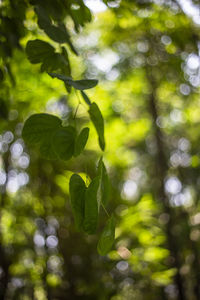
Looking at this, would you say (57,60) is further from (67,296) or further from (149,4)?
(67,296)

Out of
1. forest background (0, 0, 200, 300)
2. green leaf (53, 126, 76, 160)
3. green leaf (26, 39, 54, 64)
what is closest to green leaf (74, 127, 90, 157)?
green leaf (53, 126, 76, 160)

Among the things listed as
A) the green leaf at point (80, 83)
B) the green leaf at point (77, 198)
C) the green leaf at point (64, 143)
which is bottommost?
the green leaf at point (77, 198)

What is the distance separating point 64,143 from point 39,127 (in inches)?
2.1

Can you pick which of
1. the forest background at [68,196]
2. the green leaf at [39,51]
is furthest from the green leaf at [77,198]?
the forest background at [68,196]

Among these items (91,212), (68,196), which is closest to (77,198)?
(91,212)

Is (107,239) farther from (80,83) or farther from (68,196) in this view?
(68,196)

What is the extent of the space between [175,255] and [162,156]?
0.96 metres

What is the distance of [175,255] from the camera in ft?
8.94

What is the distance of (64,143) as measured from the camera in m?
0.45

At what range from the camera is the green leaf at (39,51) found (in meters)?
0.52

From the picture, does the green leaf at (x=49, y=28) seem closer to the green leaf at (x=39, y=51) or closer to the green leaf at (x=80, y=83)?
the green leaf at (x=39, y=51)

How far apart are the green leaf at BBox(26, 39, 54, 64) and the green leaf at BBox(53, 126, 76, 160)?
15 cm

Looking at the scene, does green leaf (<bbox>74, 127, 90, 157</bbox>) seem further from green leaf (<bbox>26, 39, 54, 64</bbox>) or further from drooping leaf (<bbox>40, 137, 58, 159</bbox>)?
green leaf (<bbox>26, 39, 54, 64</bbox>)

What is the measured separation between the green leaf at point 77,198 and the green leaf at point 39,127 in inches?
4.1
